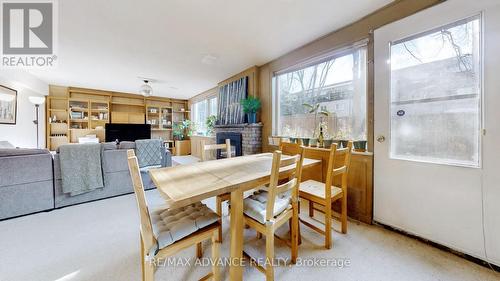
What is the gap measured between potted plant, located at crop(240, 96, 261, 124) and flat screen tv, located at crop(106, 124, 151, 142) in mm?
4528

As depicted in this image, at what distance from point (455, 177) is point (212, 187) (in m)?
2.05

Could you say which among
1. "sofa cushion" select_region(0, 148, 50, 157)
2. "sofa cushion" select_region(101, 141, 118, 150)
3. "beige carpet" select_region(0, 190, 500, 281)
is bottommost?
"beige carpet" select_region(0, 190, 500, 281)

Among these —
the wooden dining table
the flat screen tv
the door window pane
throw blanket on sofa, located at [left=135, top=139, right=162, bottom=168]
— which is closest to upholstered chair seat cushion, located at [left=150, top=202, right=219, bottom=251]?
the wooden dining table

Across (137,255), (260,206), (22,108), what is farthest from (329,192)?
(22,108)

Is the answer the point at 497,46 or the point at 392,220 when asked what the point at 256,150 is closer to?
the point at 392,220

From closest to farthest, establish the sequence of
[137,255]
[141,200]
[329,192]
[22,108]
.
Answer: [141,200], [137,255], [329,192], [22,108]

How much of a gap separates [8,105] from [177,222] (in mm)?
4812

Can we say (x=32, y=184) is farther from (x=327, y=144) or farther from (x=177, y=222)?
(x=327, y=144)

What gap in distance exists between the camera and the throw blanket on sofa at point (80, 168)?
244cm

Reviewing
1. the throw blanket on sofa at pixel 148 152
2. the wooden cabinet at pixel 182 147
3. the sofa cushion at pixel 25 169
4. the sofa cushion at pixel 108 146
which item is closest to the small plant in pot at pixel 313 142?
the throw blanket on sofa at pixel 148 152

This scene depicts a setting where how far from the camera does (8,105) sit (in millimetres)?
3400

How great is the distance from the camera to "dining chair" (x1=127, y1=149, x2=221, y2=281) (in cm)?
96

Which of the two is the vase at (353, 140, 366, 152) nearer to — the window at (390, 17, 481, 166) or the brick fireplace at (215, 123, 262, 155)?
→ the window at (390, 17, 481, 166)

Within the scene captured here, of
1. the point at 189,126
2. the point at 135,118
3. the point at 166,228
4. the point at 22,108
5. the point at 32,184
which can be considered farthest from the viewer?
the point at 189,126
